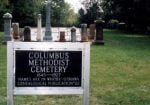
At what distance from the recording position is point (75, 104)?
8.40 metres

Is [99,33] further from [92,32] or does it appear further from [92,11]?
[92,11]

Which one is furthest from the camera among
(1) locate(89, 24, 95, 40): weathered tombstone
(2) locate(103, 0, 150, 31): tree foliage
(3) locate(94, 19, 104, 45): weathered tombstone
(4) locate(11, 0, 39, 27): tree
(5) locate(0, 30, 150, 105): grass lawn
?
(4) locate(11, 0, 39, 27): tree

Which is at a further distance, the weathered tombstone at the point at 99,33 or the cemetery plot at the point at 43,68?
the weathered tombstone at the point at 99,33

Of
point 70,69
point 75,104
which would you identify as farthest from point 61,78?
point 75,104

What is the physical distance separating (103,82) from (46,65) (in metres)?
4.78

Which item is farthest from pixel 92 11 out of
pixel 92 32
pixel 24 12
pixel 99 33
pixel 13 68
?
pixel 13 68

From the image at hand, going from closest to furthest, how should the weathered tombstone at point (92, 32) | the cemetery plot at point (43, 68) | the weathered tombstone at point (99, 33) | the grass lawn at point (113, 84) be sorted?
the cemetery plot at point (43, 68) → the grass lawn at point (113, 84) → the weathered tombstone at point (99, 33) → the weathered tombstone at point (92, 32)

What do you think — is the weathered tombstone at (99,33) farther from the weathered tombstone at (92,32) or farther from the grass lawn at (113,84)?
the grass lawn at (113,84)

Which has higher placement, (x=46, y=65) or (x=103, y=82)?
(x=46, y=65)

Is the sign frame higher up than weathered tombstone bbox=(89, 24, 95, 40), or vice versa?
the sign frame

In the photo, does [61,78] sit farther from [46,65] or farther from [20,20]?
[20,20]

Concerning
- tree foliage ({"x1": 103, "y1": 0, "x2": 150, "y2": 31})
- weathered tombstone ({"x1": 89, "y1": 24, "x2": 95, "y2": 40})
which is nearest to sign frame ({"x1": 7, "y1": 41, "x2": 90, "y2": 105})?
weathered tombstone ({"x1": 89, "y1": 24, "x2": 95, "y2": 40})

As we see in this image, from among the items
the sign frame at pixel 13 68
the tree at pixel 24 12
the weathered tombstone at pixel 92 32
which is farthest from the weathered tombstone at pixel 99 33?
the tree at pixel 24 12

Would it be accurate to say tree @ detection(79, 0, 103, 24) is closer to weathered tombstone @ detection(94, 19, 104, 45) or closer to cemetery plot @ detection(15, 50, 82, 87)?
weathered tombstone @ detection(94, 19, 104, 45)
